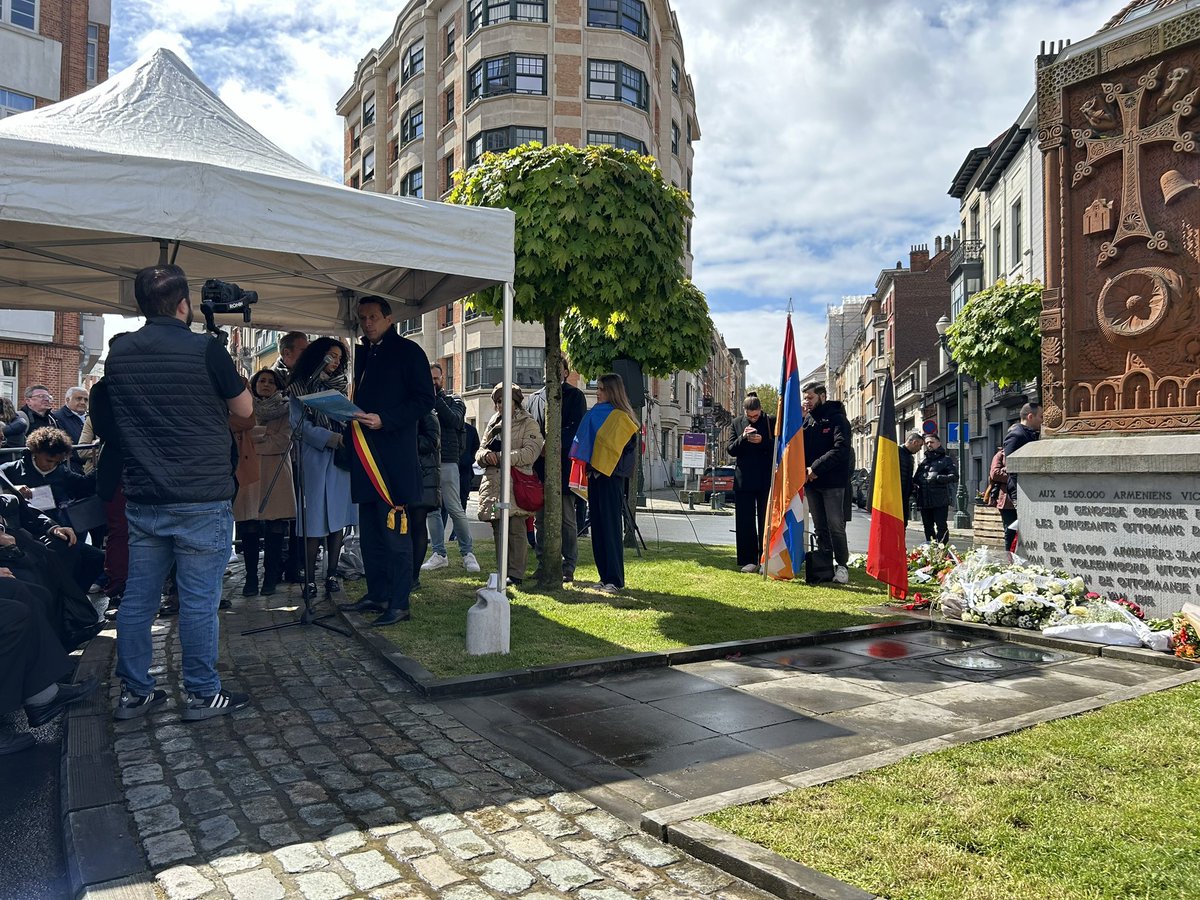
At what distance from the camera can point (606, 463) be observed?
8266 millimetres

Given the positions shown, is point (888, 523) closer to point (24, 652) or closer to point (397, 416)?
point (397, 416)

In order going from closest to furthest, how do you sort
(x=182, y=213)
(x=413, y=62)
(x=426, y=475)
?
1. (x=182, y=213)
2. (x=426, y=475)
3. (x=413, y=62)

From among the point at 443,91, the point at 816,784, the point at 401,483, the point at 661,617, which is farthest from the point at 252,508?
the point at 443,91

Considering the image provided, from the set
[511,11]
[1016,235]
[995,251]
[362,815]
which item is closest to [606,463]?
[362,815]

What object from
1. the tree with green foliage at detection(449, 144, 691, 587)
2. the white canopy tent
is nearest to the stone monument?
the tree with green foliage at detection(449, 144, 691, 587)

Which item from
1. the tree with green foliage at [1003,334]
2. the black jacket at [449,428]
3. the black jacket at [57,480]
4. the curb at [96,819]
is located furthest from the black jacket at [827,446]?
the tree with green foliage at [1003,334]

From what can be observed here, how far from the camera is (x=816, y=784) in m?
3.64

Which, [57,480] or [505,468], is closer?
[505,468]

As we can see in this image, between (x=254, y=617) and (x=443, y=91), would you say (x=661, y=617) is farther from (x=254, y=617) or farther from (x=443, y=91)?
(x=443, y=91)

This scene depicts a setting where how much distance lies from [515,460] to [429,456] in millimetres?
831

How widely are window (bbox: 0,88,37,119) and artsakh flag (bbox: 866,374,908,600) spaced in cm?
2821

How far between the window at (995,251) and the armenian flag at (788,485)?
32001mm

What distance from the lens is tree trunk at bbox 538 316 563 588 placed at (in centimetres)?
832

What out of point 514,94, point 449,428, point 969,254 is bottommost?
point 449,428
